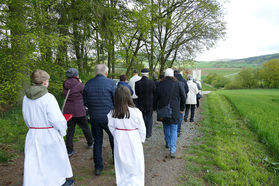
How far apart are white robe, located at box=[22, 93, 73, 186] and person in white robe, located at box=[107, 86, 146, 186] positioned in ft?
2.81

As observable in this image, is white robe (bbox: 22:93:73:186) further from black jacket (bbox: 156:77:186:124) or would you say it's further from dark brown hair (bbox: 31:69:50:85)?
black jacket (bbox: 156:77:186:124)

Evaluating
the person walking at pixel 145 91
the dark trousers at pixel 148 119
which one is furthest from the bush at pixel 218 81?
the person walking at pixel 145 91

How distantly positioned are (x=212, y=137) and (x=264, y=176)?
2188mm

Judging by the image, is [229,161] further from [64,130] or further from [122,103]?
[64,130]

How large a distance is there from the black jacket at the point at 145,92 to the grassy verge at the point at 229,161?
5.59 ft

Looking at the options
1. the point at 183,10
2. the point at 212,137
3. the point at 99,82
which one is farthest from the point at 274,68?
the point at 99,82

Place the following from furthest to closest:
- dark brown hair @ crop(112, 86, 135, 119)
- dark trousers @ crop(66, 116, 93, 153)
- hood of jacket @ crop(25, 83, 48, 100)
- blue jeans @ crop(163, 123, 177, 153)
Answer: blue jeans @ crop(163, 123, 177, 153) → dark trousers @ crop(66, 116, 93, 153) → dark brown hair @ crop(112, 86, 135, 119) → hood of jacket @ crop(25, 83, 48, 100)

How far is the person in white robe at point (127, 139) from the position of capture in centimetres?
267

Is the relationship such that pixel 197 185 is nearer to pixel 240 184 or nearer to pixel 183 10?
pixel 240 184

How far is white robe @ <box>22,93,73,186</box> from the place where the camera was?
249 cm

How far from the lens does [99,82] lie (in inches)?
127

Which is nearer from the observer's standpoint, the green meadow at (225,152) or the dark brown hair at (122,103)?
the dark brown hair at (122,103)

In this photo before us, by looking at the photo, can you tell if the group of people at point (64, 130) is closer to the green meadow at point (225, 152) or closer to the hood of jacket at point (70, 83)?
the hood of jacket at point (70, 83)

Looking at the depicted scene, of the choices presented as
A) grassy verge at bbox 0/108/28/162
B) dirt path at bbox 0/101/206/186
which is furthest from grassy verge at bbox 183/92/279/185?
grassy verge at bbox 0/108/28/162
